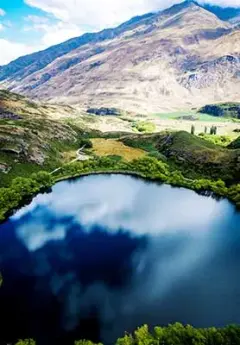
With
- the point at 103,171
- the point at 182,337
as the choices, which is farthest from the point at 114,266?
the point at 103,171

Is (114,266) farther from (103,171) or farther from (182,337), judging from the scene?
(103,171)

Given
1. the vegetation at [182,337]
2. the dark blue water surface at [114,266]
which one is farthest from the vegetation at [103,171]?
the vegetation at [182,337]

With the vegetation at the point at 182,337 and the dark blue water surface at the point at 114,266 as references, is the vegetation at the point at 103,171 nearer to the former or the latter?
the dark blue water surface at the point at 114,266

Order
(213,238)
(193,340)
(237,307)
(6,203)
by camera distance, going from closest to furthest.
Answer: (193,340) < (237,307) < (213,238) < (6,203)

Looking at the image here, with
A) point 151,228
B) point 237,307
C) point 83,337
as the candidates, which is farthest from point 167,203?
point 83,337

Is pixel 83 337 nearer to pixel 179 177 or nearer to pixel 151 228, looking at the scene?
pixel 151 228

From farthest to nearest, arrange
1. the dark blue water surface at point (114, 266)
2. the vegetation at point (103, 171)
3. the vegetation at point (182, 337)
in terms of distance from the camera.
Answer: the vegetation at point (103, 171)
the dark blue water surface at point (114, 266)
the vegetation at point (182, 337)

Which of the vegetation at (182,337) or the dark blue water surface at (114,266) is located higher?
the vegetation at (182,337)
